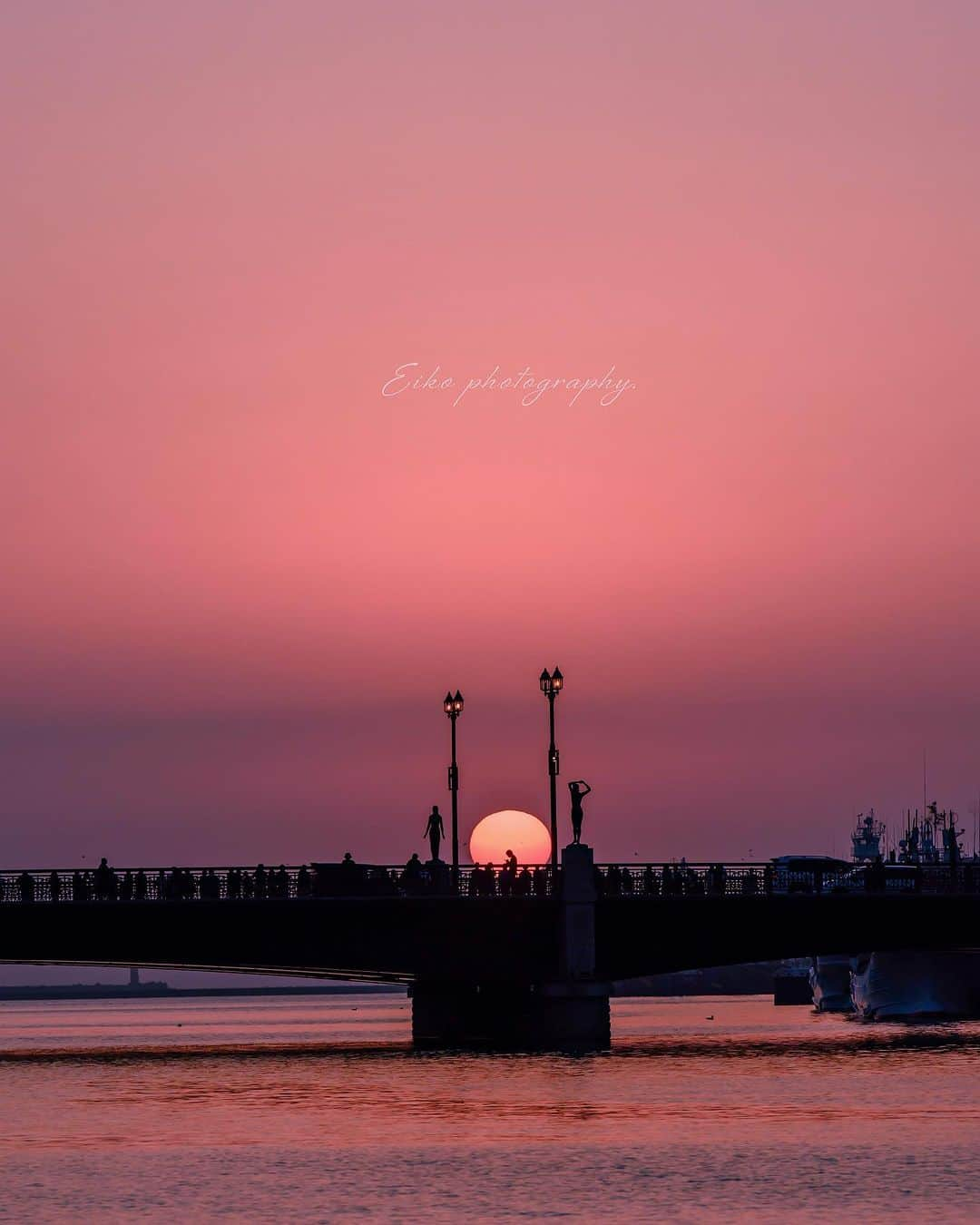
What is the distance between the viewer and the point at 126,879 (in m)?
83.1

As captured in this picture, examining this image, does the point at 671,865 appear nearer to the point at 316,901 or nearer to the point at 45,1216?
the point at 316,901

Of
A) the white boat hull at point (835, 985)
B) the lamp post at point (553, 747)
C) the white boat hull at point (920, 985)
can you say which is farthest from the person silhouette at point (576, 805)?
the white boat hull at point (835, 985)

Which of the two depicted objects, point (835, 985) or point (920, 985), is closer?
point (920, 985)

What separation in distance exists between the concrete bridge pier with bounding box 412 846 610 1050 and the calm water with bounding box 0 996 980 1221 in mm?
1813

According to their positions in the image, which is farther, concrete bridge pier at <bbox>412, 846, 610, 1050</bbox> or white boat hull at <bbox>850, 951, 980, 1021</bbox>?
white boat hull at <bbox>850, 951, 980, 1021</bbox>

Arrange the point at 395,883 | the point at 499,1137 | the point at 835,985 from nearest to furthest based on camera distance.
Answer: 1. the point at 499,1137
2. the point at 395,883
3. the point at 835,985

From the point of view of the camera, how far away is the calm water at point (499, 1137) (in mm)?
48156

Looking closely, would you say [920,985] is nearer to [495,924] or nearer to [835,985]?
[835,985]

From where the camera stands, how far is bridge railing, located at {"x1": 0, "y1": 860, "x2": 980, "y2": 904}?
8262 centimetres

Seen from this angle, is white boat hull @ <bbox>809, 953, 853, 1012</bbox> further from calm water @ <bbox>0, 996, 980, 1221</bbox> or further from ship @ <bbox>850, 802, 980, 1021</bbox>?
calm water @ <bbox>0, 996, 980, 1221</bbox>

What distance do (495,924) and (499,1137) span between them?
26.4 metres

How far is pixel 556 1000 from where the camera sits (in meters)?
87.6

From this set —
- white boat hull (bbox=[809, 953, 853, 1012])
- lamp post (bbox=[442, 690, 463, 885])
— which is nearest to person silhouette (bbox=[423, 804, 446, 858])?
lamp post (bbox=[442, 690, 463, 885])

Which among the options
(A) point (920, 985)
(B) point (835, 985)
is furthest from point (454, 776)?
(B) point (835, 985)
